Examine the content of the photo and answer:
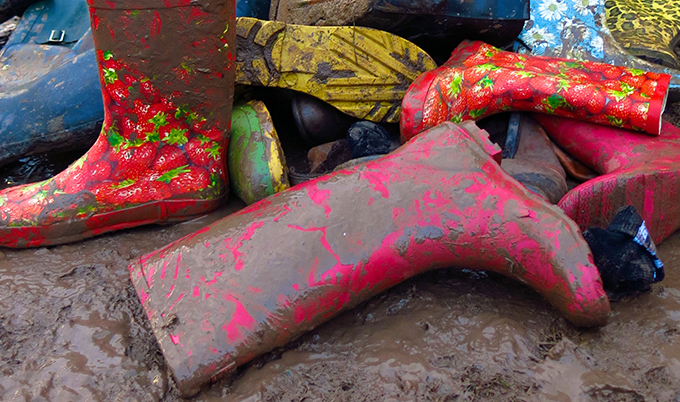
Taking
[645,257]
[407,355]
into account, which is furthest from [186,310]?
[645,257]

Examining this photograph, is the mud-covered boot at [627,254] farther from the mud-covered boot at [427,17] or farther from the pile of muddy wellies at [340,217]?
the mud-covered boot at [427,17]

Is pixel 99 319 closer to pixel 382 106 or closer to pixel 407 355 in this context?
pixel 407 355

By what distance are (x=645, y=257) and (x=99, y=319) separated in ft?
4.41

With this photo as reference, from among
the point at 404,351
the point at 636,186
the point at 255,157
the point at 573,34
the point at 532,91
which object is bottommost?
the point at 404,351

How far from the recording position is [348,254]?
1.15 meters

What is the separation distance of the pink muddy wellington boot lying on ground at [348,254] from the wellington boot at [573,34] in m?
1.16

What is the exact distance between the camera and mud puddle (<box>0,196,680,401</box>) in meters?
1.06

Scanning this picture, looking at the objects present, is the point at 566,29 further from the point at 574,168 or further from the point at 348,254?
the point at 348,254

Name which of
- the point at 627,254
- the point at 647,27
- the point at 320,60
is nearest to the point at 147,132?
the point at 320,60

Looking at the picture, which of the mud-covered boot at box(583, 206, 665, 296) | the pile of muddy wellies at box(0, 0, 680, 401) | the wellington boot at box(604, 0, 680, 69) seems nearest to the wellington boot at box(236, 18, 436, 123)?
the pile of muddy wellies at box(0, 0, 680, 401)

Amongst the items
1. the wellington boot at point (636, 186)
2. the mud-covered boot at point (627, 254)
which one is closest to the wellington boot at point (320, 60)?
the wellington boot at point (636, 186)

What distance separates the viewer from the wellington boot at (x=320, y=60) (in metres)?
1.87

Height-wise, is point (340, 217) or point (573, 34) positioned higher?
point (573, 34)

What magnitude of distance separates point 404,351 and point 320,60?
1155 mm
